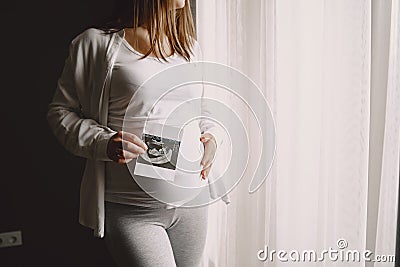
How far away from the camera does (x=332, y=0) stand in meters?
1.41

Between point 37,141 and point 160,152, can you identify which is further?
point 37,141

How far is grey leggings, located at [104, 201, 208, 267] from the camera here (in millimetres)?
1348

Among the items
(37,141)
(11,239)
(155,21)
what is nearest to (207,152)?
(155,21)

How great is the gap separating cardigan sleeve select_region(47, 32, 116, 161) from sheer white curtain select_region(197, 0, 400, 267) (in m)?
0.53

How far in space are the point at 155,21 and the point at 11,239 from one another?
1.09m

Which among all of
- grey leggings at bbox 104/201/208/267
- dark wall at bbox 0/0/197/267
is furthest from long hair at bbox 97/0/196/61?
dark wall at bbox 0/0/197/267

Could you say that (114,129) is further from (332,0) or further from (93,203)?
(332,0)

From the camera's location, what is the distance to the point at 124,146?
1304 millimetres

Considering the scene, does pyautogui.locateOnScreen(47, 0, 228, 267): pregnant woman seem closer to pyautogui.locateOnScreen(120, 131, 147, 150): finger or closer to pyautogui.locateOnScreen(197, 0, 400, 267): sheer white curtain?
pyautogui.locateOnScreen(120, 131, 147, 150): finger

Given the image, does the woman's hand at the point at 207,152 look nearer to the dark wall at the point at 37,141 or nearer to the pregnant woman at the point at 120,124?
the pregnant woman at the point at 120,124

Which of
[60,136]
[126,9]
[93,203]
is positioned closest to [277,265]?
[93,203]

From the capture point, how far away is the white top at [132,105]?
1.35 m

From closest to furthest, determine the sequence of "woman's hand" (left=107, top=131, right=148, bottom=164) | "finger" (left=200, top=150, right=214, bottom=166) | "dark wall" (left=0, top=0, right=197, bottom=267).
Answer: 1. "woman's hand" (left=107, top=131, right=148, bottom=164)
2. "finger" (left=200, top=150, right=214, bottom=166)
3. "dark wall" (left=0, top=0, right=197, bottom=267)

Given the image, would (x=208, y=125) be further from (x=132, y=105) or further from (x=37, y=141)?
(x=37, y=141)
